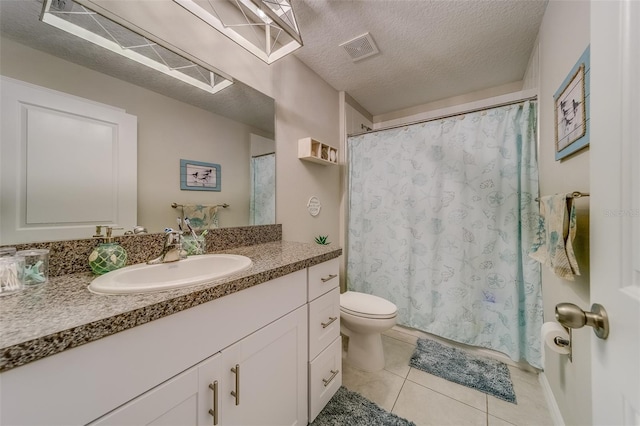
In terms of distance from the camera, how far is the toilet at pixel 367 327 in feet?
4.92

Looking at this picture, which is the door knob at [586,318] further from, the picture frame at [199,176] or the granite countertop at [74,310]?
the picture frame at [199,176]

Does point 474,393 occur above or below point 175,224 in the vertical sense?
below

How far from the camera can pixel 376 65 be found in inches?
74.2

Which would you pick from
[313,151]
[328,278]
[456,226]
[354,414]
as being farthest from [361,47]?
[354,414]

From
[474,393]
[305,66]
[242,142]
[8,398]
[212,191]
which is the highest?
[305,66]

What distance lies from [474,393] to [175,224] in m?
1.92

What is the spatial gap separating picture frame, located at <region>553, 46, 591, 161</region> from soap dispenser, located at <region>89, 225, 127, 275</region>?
1.73 m

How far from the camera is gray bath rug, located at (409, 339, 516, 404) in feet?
4.54

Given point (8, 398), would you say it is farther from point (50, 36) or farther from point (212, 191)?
point (50, 36)

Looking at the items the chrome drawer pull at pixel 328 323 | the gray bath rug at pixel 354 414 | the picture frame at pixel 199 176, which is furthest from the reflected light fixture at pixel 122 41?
the gray bath rug at pixel 354 414

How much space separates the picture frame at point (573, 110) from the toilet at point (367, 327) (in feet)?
4.03

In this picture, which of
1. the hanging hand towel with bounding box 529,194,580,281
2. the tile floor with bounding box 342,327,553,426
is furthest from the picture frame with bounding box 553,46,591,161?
the tile floor with bounding box 342,327,553,426

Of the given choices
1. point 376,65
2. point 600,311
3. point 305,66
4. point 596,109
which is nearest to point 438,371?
point 600,311

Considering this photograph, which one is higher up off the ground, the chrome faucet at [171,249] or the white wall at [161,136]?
the white wall at [161,136]
